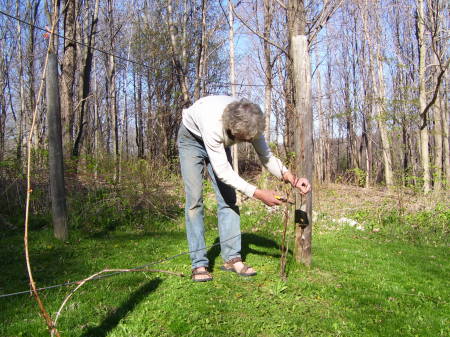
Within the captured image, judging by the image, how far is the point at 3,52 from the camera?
18906mm

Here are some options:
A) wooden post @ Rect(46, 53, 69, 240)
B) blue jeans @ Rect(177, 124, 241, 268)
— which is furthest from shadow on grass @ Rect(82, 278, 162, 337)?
wooden post @ Rect(46, 53, 69, 240)

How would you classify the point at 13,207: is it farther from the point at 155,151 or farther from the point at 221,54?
the point at 221,54

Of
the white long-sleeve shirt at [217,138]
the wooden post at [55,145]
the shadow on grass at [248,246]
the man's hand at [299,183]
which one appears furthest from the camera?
the wooden post at [55,145]

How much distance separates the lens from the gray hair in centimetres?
259

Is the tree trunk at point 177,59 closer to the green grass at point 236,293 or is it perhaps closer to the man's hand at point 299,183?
the green grass at point 236,293

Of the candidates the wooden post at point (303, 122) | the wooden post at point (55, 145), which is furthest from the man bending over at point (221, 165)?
the wooden post at point (55, 145)

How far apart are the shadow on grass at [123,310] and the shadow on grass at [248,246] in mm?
683

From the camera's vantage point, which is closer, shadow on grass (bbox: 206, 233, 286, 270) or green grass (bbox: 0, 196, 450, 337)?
green grass (bbox: 0, 196, 450, 337)

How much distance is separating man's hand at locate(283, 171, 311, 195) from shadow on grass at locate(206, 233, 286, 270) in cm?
115

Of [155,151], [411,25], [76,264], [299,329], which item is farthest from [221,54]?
[299,329]

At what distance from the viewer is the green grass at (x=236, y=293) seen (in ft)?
7.59

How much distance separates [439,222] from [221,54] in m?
15.0

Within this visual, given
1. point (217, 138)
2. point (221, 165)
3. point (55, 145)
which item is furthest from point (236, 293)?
point (55, 145)

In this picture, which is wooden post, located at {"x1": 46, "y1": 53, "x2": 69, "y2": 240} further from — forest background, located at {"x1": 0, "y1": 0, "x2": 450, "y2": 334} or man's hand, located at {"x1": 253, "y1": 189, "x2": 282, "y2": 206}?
man's hand, located at {"x1": 253, "y1": 189, "x2": 282, "y2": 206}
